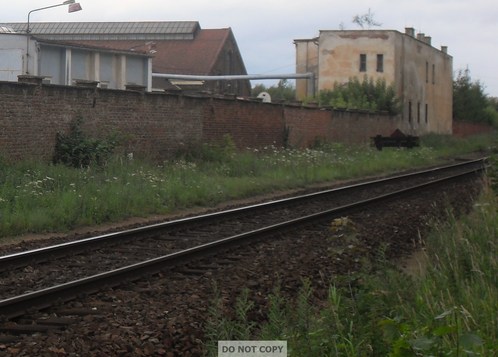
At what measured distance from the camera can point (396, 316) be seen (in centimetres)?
657

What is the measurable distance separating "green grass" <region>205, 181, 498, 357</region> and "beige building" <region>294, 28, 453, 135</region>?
4653cm

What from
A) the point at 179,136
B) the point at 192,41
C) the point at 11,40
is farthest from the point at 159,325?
the point at 192,41

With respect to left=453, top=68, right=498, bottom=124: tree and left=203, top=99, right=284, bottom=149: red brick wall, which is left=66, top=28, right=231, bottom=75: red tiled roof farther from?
left=203, top=99, right=284, bottom=149: red brick wall

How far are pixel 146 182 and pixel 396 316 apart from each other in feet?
43.1

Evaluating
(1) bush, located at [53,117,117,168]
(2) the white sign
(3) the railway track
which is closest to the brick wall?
(1) bush, located at [53,117,117,168]

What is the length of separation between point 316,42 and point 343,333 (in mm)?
53665

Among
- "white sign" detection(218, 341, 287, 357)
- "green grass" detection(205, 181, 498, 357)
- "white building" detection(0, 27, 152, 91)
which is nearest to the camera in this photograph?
"white sign" detection(218, 341, 287, 357)

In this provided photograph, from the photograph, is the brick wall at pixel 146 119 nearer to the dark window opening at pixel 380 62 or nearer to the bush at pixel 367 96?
the bush at pixel 367 96

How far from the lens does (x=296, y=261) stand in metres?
11.5

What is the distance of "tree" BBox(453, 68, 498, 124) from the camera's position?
78.4 meters

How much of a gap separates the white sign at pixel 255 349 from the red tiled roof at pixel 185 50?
207ft

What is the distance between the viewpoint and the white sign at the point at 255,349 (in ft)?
17.7

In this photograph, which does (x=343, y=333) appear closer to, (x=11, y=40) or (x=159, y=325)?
(x=159, y=325)

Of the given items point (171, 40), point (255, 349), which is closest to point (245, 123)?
point (255, 349)
